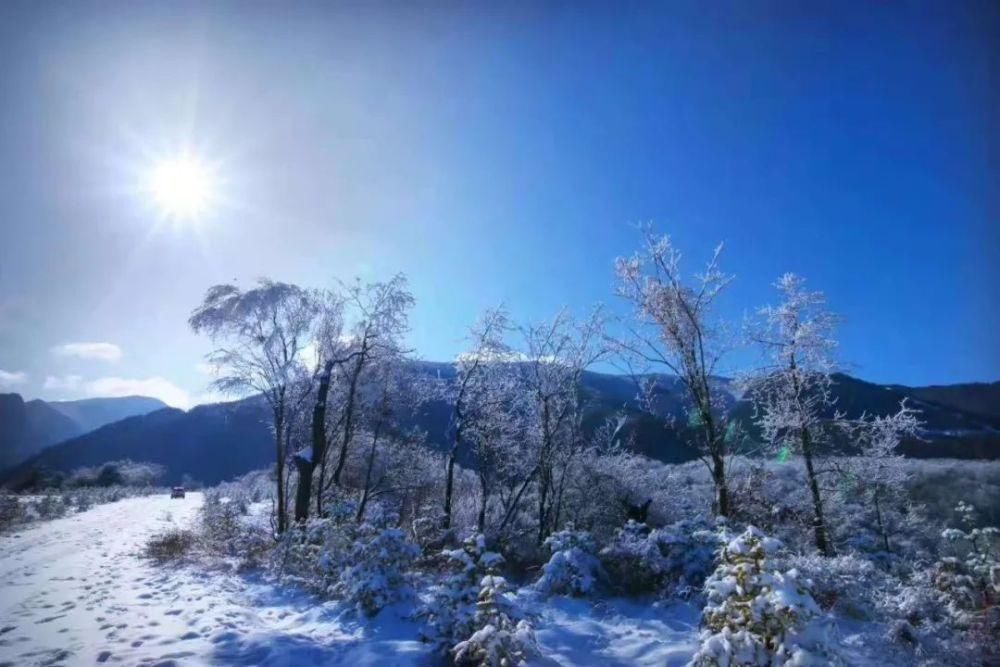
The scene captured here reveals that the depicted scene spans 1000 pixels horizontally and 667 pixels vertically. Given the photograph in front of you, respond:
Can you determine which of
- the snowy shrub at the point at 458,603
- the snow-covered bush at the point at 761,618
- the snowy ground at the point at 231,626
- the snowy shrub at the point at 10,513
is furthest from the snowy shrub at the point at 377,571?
the snowy shrub at the point at 10,513

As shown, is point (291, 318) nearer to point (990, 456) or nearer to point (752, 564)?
point (752, 564)

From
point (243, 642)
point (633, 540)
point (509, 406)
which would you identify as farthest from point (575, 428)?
point (243, 642)

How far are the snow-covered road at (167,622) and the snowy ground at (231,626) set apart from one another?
18 mm

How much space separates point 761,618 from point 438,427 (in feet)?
176

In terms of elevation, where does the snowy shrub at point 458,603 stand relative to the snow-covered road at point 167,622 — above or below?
A: above

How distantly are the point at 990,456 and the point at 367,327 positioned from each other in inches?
1700

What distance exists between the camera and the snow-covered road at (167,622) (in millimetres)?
6160

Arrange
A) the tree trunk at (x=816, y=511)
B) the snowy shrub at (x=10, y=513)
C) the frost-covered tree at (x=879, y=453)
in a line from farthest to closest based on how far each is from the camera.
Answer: the snowy shrub at (x=10, y=513) < the tree trunk at (x=816, y=511) < the frost-covered tree at (x=879, y=453)

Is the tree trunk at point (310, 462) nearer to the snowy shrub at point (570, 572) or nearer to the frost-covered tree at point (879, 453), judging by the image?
the snowy shrub at point (570, 572)

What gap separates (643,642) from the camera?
6559mm

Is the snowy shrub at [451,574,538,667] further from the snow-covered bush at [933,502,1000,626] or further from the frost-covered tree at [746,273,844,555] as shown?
the frost-covered tree at [746,273,844,555]

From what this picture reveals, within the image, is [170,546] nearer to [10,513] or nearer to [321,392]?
[321,392]

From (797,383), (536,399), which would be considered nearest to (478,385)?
(536,399)

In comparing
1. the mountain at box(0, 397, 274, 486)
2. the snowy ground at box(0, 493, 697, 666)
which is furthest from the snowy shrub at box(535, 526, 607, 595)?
the mountain at box(0, 397, 274, 486)
